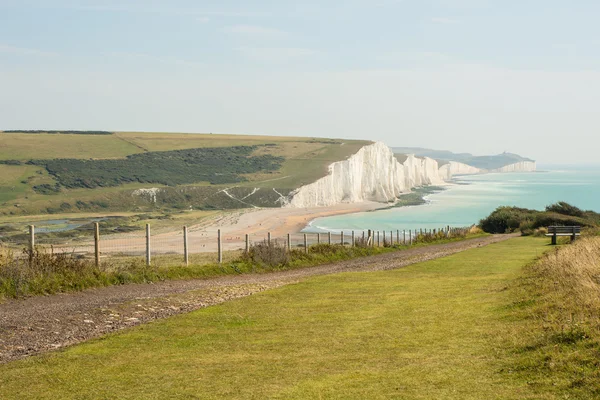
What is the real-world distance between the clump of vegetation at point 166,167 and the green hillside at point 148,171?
192 millimetres

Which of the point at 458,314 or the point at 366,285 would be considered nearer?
the point at 458,314

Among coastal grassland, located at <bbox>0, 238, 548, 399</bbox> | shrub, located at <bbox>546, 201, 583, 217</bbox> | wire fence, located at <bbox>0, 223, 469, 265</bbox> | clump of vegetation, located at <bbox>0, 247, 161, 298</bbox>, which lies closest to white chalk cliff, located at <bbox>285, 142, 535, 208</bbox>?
wire fence, located at <bbox>0, 223, 469, 265</bbox>

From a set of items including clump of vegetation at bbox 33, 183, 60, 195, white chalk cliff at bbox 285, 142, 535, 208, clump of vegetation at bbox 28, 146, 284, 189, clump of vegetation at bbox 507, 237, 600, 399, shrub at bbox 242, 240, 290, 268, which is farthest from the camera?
clump of vegetation at bbox 28, 146, 284, 189

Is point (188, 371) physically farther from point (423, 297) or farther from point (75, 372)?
point (423, 297)

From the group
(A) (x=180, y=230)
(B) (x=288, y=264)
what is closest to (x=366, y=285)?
(B) (x=288, y=264)

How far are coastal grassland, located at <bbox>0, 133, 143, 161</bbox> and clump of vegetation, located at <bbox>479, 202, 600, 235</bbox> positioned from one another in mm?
101834

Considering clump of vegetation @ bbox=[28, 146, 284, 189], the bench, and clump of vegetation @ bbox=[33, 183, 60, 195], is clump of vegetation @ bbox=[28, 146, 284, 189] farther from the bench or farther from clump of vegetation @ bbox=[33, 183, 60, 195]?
the bench

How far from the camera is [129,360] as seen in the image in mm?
9766

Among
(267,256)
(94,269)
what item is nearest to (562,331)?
(94,269)

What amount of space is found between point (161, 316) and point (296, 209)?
314 ft

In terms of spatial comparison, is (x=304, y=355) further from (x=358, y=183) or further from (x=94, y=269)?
(x=358, y=183)

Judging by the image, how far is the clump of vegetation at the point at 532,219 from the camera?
5344 cm

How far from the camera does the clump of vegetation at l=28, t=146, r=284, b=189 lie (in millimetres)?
127250

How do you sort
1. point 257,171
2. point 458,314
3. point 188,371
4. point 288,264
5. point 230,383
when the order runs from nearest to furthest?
point 230,383 → point 188,371 → point 458,314 → point 288,264 → point 257,171
